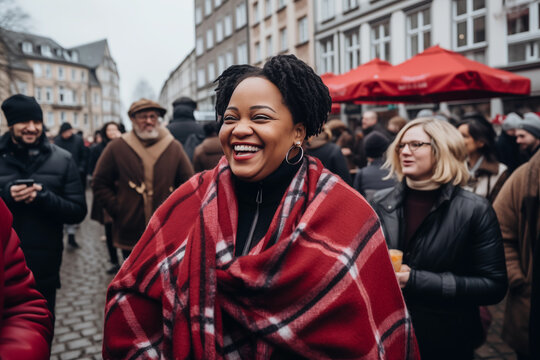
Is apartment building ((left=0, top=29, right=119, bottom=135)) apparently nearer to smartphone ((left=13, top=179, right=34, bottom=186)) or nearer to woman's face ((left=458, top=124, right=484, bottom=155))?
smartphone ((left=13, top=179, right=34, bottom=186))

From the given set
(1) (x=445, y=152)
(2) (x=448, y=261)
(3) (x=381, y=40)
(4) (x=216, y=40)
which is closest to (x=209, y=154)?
(1) (x=445, y=152)

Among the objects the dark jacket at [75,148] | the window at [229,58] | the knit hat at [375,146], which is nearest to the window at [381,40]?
the dark jacket at [75,148]

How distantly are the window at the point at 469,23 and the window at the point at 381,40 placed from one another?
332cm

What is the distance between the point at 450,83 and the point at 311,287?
5.53 meters

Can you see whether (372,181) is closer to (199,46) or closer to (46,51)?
(199,46)

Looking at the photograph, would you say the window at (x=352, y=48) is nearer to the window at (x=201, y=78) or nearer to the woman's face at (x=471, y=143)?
the woman's face at (x=471, y=143)

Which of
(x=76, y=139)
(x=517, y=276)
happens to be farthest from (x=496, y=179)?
(x=76, y=139)

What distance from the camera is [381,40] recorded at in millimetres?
17953

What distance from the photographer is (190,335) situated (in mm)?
1581

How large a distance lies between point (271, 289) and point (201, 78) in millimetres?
42688

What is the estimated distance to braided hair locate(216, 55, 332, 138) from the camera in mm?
1744

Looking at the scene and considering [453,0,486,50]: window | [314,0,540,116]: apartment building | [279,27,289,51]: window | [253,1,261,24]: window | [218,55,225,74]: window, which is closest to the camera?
[314,0,540,116]: apartment building

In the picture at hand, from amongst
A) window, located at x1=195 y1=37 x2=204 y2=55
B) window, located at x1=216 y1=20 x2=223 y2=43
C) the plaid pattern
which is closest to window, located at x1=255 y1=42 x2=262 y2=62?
window, located at x1=216 y1=20 x2=223 y2=43

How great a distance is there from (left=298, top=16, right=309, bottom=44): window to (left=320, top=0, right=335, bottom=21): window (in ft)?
5.07
